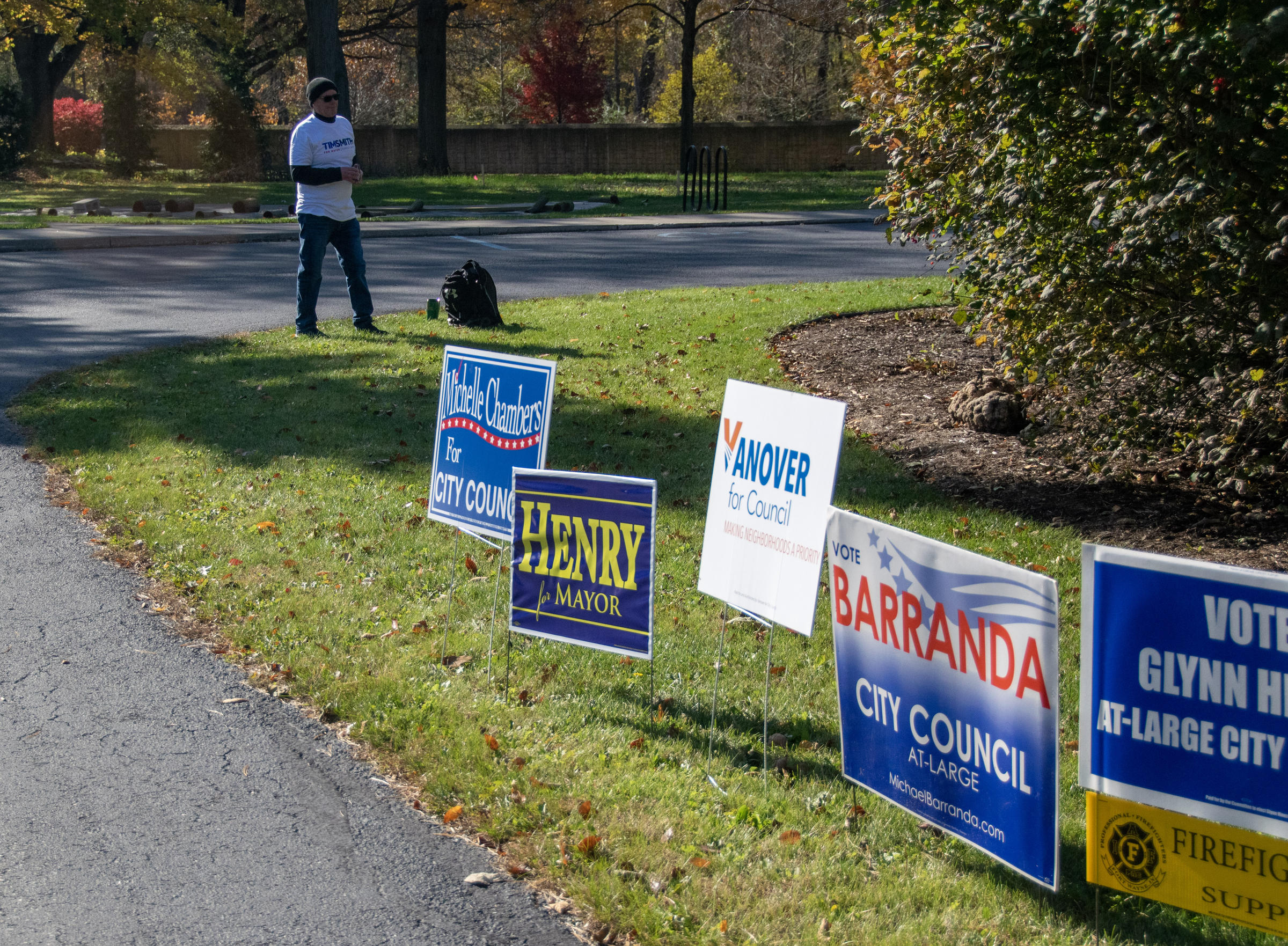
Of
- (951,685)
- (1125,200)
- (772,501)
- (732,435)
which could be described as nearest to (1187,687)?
(951,685)

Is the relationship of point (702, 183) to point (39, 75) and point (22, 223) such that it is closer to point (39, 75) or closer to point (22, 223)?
point (22, 223)

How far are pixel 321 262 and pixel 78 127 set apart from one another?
48.8 meters

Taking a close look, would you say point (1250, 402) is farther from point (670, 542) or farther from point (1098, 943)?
point (1098, 943)

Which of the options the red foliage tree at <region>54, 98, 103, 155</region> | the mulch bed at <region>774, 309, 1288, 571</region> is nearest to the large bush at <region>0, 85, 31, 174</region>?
the red foliage tree at <region>54, 98, 103, 155</region>

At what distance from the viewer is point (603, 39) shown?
52156 mm

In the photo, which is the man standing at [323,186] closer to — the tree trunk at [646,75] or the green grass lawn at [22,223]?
Result: the green grass lawn at [22,223]

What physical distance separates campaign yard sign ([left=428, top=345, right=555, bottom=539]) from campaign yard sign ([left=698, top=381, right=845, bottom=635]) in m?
0.79

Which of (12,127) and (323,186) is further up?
(12,127)

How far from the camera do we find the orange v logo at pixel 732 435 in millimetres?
4230

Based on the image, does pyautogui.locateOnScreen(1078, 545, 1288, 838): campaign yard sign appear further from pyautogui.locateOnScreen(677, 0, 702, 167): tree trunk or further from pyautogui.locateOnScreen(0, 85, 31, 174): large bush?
pyautogui.locateOnScreen(0, 85, 31, 174): large bush

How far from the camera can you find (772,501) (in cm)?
409

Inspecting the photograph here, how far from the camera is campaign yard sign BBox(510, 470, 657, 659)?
4.23m

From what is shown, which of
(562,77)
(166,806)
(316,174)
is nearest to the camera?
(166,806)

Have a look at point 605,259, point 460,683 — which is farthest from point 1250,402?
point 605,259
